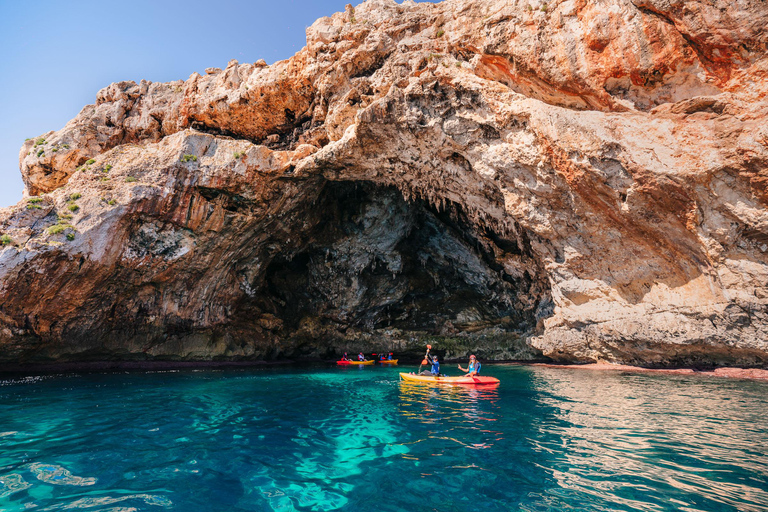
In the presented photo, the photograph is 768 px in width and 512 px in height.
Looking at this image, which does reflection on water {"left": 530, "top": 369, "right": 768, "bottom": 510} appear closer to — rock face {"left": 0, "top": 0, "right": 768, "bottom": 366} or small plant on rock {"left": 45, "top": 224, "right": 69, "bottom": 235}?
rock face {"left": 0, "top": 0, "right": 768, "bottom": 366}

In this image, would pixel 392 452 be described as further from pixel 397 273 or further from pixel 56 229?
pixel 397 273

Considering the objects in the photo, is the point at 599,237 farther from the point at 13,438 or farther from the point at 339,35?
the point at 13,438

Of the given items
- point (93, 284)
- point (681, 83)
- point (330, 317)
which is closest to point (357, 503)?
point (681, 83)

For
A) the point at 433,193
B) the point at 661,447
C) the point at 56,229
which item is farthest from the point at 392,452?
the point at 56,229

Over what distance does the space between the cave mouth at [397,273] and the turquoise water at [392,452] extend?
41.6 ft

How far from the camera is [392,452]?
6.75 meters

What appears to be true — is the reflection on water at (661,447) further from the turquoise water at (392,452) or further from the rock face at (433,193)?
the rock face at (433,193)

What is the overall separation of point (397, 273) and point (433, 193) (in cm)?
803

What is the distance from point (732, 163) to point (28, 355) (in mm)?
32017

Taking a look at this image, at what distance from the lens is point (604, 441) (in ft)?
23.4

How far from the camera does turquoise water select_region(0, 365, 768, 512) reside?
16.0 feet

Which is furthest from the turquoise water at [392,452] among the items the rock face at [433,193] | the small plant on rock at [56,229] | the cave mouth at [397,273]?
the cave mouth at [397,273]

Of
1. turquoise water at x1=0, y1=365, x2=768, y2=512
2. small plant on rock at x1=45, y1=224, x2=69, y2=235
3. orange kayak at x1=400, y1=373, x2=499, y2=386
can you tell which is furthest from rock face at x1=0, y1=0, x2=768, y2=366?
orange kayak at x1=400, y1=373, x2=499, y2=386

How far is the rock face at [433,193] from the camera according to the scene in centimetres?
1288
